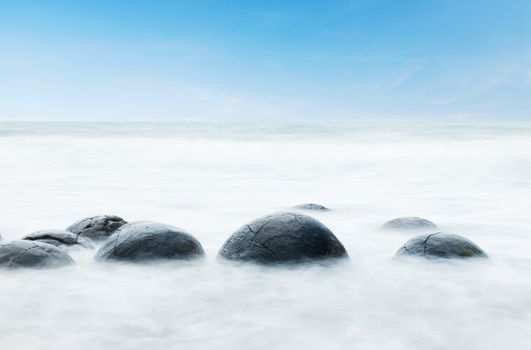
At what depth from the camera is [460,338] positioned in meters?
2.56

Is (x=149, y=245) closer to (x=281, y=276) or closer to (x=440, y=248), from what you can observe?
(x=281, y=276)

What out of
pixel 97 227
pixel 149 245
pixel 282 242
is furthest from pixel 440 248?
pixel 97 227

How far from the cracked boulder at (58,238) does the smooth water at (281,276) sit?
5.7 inches

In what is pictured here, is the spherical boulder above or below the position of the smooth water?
above

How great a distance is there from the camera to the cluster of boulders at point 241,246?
3684 millimetres

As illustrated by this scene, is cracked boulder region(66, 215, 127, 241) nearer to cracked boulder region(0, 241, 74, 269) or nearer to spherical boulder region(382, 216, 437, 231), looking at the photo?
cracked boulder region(0, 241, 74, 269)

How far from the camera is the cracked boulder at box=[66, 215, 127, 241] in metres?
4.54

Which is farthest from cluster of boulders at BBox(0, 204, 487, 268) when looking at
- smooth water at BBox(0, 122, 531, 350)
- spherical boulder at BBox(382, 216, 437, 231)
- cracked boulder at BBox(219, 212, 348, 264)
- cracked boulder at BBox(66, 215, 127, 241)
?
spherical boulder at BBox(382, 216, 437, 231)

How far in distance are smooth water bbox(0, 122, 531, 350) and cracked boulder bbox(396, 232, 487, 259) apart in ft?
0.39

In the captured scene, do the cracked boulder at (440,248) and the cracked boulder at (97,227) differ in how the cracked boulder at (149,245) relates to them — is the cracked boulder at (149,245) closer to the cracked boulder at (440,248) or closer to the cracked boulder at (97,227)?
the cracked boulder at (97,227)

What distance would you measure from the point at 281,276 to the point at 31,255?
5.55ft

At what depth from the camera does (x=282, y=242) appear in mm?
3783

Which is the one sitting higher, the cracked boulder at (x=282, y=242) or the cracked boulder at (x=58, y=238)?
the cracked boulder at (x=282, y=242)

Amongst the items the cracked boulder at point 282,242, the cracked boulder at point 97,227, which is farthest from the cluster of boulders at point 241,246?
the cracked boulder at point 97,227
